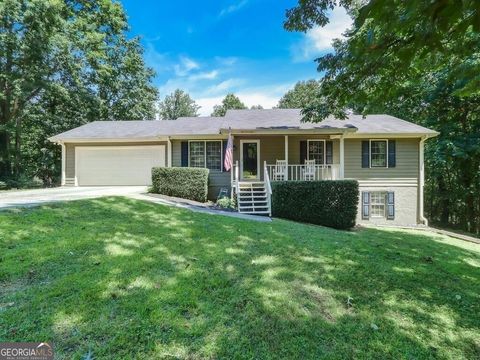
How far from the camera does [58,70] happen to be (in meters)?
18.7

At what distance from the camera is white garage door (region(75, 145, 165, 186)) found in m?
14.4

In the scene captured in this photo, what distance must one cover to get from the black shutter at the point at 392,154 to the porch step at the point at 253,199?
610 centimetres

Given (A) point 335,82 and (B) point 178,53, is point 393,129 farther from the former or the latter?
(B) point 178,53

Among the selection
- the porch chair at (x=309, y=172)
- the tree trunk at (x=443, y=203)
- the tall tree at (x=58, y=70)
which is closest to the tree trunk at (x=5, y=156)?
the tall tree at (x=58, y=70)

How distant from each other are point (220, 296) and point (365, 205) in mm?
11218

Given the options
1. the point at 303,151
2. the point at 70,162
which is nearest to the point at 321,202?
the point at 303,151

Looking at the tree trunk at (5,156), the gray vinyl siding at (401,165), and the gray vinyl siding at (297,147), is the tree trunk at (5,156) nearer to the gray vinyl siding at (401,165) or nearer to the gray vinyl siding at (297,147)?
the gray vinyl siding at (297,147)

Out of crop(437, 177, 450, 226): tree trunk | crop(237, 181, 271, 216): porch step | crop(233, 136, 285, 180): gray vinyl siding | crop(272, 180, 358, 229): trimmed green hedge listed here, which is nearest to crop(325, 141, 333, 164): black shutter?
crop(233, 136, 285, 180): gray vinyl siding

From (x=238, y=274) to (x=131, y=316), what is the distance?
143 cm

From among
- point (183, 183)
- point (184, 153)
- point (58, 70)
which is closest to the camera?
point (183, 183)

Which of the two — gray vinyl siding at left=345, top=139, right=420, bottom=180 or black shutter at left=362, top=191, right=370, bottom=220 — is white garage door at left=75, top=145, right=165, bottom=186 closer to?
gray vinyl siding at left=345, top=139, right=420, bottom=180

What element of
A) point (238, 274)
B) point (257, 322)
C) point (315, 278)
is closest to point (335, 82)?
point (315, 278)

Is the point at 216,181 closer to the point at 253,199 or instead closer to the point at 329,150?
the point at 253,199

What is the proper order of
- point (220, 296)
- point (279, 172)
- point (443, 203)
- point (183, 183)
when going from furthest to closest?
1. point (443, 203)
2. point (279, 172)
3. point (183, 183)
4. point (220, 296)
